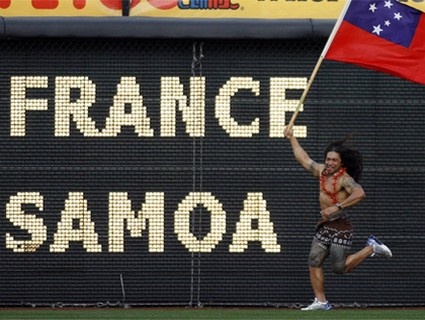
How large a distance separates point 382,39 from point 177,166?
8.04 ft

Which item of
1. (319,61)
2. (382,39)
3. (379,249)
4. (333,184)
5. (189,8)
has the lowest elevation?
(379,249)

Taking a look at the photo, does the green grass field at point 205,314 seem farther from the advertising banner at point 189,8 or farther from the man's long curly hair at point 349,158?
the advertising banner at point 189,8

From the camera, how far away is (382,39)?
664 inches

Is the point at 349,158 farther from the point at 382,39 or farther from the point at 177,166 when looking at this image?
the point at 177,166

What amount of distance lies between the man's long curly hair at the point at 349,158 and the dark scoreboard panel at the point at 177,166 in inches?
23.1

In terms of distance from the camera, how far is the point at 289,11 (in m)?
17.9

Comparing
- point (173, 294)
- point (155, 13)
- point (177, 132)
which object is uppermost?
point (155, 13)

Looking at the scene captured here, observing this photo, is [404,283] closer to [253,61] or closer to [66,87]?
[253,61]

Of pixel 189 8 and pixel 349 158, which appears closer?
pixel 349 158

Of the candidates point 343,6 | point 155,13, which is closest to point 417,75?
point 343,6

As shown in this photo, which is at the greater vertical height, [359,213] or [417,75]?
[417,75]

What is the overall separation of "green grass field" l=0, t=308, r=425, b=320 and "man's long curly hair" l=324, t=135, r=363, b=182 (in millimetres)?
1301

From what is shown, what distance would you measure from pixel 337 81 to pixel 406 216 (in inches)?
57.2

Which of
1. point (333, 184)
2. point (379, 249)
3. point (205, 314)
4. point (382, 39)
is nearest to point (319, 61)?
point (382, 39)
